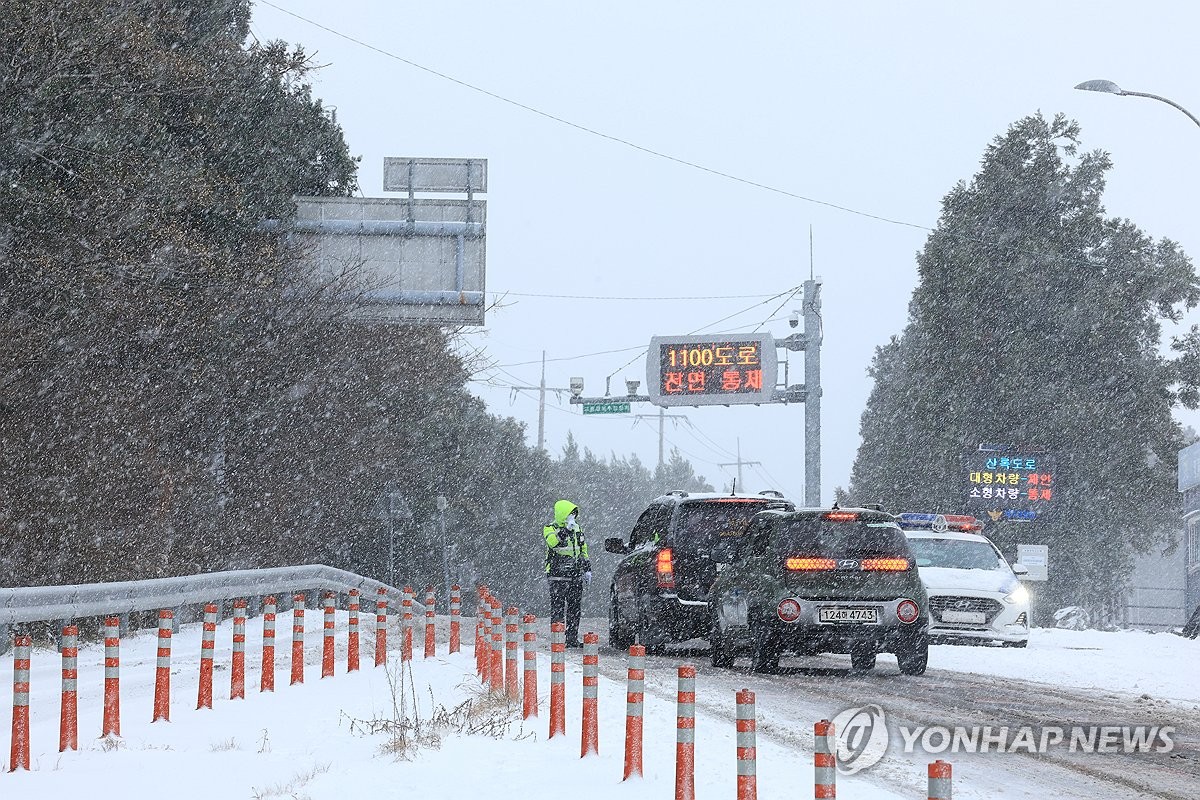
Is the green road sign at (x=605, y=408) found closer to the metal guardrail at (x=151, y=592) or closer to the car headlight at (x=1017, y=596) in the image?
the metal guardrail at (x=151, y=592)

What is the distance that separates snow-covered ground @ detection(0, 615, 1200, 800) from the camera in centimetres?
869

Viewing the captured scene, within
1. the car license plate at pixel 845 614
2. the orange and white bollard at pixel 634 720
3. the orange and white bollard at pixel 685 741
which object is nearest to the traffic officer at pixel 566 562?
the car license plate at pixel 845 614

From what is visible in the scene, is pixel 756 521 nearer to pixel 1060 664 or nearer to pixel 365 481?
pixel 1060 664

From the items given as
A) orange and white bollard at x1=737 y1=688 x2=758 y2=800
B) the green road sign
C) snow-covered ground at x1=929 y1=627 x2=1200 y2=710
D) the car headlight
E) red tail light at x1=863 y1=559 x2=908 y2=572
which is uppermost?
the green road sign

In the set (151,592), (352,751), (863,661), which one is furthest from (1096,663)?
(352,751)

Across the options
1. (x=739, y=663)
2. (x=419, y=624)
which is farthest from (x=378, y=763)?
(x=419, y=624)

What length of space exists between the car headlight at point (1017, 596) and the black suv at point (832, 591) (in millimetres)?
6314

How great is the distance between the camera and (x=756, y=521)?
17.0 metres

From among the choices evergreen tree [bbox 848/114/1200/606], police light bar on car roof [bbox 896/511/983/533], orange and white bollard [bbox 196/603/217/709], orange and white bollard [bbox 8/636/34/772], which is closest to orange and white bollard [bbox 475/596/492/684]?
orange and white bollard [bbox 196/603/217/709]

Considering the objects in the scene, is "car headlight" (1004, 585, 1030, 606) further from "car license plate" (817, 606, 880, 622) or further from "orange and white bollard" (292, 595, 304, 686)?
"orange and white bollard" (292, 595, 304, 686)

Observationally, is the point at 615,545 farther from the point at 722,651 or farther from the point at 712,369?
the point at 712,369

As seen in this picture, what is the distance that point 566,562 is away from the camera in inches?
756

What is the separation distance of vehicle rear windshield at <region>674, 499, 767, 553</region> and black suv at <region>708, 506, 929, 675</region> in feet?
6.56

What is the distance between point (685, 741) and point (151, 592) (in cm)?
1261
